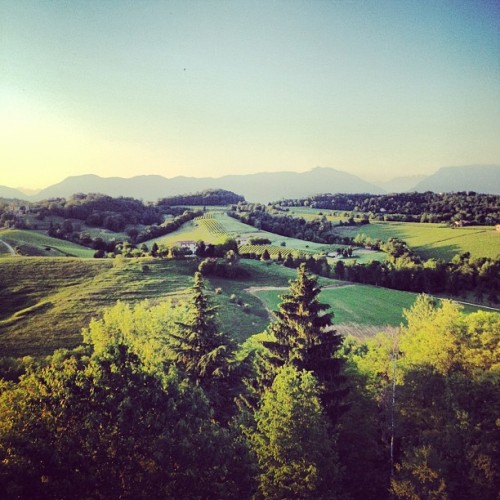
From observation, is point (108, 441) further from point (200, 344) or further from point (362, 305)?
point (362, 305)

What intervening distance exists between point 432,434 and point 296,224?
11309 cm

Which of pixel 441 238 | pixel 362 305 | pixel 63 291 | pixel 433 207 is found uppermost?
pixel 433 207

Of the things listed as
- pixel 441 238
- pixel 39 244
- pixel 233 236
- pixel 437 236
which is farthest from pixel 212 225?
pixel 441 238

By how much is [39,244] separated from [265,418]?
280 ft

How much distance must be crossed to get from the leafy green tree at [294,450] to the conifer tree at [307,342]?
426 cm

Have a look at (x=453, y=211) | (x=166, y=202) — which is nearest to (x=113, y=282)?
(x=453, y=211)

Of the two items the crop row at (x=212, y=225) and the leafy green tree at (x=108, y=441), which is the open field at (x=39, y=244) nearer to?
the crop row at (x=212, y=225)

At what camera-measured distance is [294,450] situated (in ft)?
56.6

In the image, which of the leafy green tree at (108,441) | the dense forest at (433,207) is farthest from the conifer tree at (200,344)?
the dense forest at (433,207)

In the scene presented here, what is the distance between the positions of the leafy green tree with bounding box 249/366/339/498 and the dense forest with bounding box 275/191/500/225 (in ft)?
327

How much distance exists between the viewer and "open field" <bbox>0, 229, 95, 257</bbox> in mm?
77631

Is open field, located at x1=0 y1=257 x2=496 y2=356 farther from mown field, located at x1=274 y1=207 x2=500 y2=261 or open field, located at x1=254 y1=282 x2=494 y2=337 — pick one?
mown field, located at x1=274 y1=207 x2=500 y2=261

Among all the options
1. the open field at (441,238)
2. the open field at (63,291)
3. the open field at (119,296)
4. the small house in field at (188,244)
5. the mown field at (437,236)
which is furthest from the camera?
the small house in field at (188,244)

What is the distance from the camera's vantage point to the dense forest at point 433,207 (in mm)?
101394
